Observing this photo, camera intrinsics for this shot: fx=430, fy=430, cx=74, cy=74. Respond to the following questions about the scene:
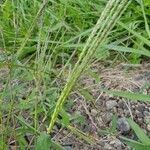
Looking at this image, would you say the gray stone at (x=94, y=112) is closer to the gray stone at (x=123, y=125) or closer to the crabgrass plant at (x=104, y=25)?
the gray stone at (x=123, y=125)

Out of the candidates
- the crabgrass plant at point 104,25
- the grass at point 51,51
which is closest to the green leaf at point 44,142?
the grass at point 51,51

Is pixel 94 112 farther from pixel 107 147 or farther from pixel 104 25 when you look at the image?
pixel 104 25

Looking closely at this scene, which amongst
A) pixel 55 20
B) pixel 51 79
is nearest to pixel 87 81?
pixel 51 79

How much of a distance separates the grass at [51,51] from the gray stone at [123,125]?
0.15 meters

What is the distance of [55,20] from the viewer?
197 centimetres

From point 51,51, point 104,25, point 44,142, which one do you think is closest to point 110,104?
point 51,51

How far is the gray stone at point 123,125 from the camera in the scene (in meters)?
1.46

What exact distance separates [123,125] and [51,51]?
1.79 feet

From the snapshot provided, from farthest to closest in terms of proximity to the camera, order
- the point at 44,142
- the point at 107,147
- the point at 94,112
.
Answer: the point at 94,112, the point at 107,147, the point at 44,142

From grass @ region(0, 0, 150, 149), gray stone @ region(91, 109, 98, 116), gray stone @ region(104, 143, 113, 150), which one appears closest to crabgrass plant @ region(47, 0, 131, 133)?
grass @ region(0, 0, 150, 149)

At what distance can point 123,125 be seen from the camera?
57.7 inches

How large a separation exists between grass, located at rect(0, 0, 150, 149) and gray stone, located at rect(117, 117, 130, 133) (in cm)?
15

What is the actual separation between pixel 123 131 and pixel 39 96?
31cm

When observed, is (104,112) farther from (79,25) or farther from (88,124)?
(79,25)
